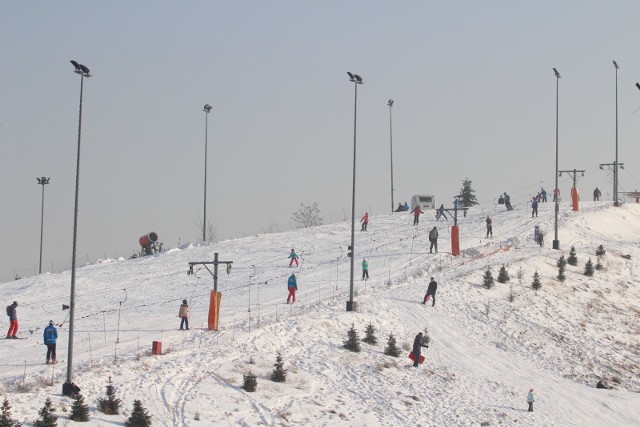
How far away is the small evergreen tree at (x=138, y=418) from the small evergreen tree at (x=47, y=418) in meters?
1.91

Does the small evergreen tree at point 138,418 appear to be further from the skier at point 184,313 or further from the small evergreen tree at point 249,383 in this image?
the skier at point 184,313

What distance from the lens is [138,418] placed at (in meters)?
22.1

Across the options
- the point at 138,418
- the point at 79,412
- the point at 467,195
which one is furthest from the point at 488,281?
the point at 467,195

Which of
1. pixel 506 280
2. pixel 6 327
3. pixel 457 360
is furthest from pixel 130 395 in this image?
pixel 506 280

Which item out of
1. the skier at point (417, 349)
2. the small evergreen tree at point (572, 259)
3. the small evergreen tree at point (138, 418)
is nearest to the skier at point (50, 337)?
the small evergreen tree at point (138, 418)

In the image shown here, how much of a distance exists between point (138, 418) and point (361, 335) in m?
13.8

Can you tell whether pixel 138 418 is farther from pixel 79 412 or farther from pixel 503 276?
pixel 503 276

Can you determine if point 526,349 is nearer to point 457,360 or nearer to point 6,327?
point 457,360

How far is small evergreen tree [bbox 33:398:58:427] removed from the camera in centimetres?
2069

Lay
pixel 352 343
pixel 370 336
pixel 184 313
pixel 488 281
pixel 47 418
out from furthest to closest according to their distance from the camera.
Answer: pixel 488 281 → pixel 370 336 → pixel 184 313 → pixel 352 343 → pixel 47 418

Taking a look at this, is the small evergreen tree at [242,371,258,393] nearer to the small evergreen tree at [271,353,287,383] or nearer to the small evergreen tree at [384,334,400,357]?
the small evergreen tree at [271,353,287,383]

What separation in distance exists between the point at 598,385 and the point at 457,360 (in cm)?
527

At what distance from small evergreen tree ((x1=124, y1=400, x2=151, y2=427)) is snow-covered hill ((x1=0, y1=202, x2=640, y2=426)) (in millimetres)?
646

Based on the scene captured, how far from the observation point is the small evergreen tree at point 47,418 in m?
20.7
